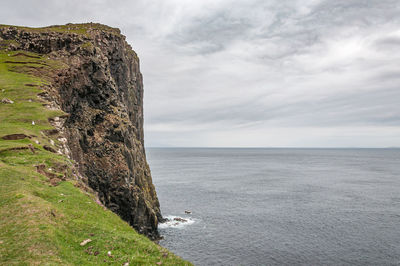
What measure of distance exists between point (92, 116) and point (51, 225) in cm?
3547

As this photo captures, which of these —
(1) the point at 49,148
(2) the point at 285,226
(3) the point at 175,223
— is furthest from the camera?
(3) the point at 175,223

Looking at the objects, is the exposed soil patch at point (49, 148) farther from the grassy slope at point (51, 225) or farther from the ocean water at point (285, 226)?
the ocean water at point (285, 226)

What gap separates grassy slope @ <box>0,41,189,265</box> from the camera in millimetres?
14681

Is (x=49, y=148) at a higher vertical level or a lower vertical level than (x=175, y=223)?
higher

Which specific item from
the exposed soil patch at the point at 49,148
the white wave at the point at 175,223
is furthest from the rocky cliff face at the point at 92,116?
the white wave at the point at 175,223

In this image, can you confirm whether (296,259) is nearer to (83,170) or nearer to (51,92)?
(83,170)

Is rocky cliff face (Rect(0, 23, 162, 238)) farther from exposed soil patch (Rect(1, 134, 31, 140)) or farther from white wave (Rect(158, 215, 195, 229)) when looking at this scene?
white wave (Rect(158, 215, 195, 229))

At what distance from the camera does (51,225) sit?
17.0 m

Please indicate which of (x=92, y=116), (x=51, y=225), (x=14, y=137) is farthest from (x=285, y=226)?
(x=51, y=225)

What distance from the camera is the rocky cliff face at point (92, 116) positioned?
45.6 meters

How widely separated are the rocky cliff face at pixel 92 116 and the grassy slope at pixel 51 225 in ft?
46.4

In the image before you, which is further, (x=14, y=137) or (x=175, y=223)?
(x=175, y=223)

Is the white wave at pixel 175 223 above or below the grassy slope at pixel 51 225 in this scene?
below

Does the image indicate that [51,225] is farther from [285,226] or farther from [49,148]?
[285,226]
